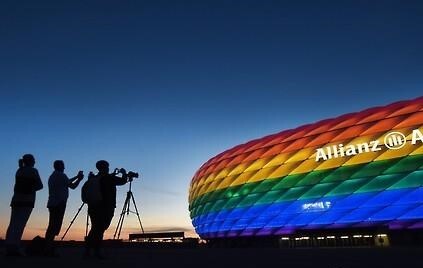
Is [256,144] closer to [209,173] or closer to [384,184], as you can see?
[209,173]

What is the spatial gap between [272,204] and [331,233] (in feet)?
15.8

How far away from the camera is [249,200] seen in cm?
2803

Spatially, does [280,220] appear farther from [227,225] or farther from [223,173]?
[223,173]

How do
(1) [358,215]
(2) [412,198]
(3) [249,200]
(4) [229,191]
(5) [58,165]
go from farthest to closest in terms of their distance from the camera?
(4) [229,191]
(3) [249,200]
(1) [358,215]
(2) [412,198]
(5) [58,165]

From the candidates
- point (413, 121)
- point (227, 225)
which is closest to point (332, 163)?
point (413, 121)

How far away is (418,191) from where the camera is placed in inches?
777

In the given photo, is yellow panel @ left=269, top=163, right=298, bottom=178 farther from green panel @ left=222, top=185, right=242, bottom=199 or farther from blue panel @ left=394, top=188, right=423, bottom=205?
blue panel @ left=394, top=188, right=423, bottom=205

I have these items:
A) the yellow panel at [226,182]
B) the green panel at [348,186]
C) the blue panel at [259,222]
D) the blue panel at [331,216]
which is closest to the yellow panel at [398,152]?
the green panel at [348,186]

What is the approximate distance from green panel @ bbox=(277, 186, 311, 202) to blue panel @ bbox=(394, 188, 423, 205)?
211 inches

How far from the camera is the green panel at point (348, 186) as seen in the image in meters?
21.8

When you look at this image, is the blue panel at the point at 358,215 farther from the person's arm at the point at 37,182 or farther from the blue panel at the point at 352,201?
the person's arm at the point at 37,182

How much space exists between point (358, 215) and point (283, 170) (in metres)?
5.53

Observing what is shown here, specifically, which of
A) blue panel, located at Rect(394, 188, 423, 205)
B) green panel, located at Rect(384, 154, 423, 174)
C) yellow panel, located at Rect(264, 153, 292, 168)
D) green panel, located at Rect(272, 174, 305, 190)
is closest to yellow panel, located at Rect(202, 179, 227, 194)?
yellow panel, located at Rect(264, 153, 292, 168)

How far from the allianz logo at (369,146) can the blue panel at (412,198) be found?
238cm
